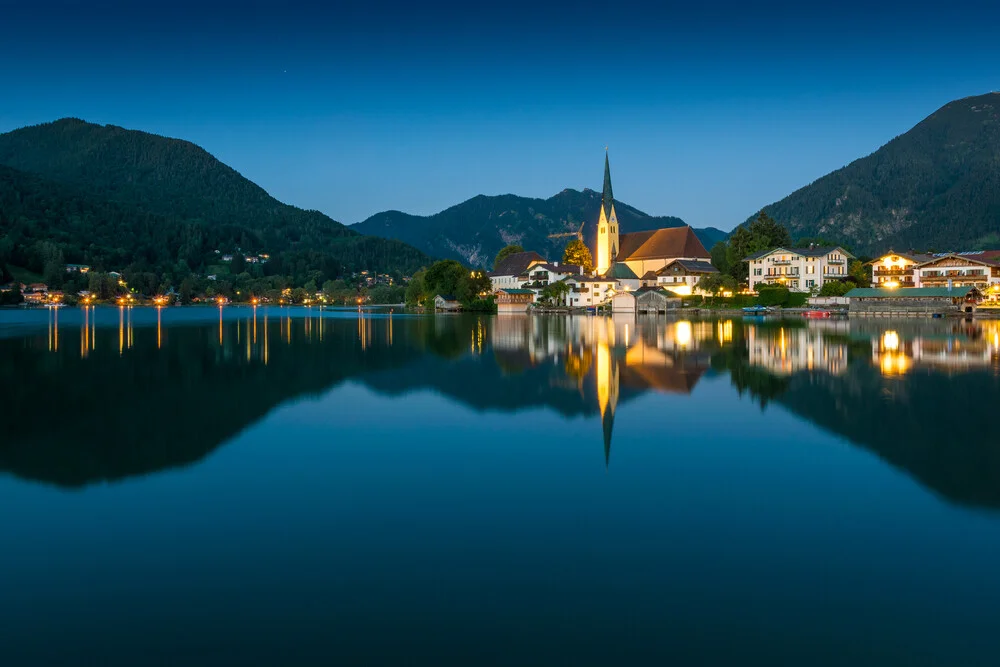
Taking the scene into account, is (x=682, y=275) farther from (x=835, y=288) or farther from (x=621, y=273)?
(x=835, y=288)

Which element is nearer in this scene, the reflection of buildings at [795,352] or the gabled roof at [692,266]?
the reflection of buildings at [795,352]

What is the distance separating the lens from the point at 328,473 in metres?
10.3

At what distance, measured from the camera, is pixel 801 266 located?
72000mm

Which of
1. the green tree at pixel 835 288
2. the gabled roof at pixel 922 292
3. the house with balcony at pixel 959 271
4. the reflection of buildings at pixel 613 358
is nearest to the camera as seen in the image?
the reflection of buildings at pixel 613 358

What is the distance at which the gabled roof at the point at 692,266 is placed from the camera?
7695 centimetres

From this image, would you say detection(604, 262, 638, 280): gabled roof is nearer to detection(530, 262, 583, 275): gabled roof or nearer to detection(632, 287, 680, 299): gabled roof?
detection(530, 262, 583, 275): gabled roof

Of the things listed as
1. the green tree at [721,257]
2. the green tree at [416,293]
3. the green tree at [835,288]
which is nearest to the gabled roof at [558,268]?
the green tree at [721,257]

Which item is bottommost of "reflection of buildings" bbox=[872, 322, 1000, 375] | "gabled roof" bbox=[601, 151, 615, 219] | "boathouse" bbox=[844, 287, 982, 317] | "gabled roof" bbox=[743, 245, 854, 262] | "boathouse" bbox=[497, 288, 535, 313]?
"reflection of buildings" bbox=[872, 322, 1000, 375]

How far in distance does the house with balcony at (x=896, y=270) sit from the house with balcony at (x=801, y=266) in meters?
3.27

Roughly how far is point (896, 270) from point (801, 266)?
10227 millimetres

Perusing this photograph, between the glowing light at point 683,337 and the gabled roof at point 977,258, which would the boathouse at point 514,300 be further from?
the gabled roof at point 977,258

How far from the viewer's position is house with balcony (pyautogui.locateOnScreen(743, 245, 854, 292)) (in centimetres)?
7188

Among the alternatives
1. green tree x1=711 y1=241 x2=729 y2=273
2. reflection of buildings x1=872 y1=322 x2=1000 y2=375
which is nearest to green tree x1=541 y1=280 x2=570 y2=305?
green tree x1=711 y1=241 x2=729 y2=273

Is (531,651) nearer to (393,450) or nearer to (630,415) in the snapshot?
(393,450)
